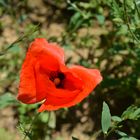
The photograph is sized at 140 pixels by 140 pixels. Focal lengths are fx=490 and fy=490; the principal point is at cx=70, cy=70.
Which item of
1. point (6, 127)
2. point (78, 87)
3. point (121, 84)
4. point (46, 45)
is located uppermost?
point (46, 45)

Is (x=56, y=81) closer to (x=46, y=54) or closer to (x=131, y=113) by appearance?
(x=46, y=54)

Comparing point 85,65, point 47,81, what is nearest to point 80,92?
point 47,81

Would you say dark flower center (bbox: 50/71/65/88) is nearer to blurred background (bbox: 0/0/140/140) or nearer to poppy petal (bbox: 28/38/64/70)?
poppy petal (bbox: 28/38/64/70)

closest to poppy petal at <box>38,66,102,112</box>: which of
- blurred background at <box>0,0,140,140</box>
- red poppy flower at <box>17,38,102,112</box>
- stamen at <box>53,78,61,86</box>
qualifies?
red poppy flower at <box>17,38,102,112</box>

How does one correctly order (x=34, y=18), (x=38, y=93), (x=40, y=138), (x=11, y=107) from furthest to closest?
(x=34, y=18)
(x=11, y=107)
(x=40, y=138)
(x=38, y=93)

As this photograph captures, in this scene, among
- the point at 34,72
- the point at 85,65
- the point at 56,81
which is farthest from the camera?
the point at 85,65

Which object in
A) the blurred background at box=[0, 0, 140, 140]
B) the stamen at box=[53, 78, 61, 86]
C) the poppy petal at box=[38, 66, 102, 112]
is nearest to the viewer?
the poppy petal at box=[38, 66, 102, 112]

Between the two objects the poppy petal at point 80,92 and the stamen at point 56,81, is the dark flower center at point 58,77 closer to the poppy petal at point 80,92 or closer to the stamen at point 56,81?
the stamen at point 56,81

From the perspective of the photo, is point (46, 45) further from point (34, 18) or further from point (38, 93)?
point (34, 18)

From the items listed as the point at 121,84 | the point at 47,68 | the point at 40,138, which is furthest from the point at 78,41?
the point at 47,68
